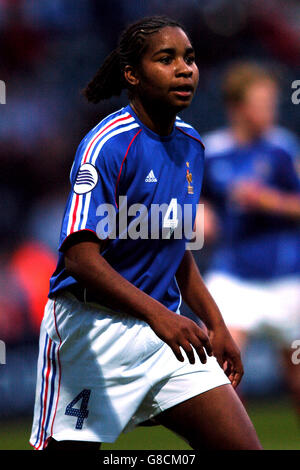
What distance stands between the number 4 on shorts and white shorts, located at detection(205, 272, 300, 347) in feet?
9.42

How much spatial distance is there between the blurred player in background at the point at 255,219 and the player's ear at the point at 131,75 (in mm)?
2877

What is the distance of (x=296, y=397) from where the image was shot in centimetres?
605

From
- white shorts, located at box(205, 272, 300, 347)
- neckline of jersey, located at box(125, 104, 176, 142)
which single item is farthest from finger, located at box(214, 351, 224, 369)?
white shorts, located at box(205, 272, 300, 347)

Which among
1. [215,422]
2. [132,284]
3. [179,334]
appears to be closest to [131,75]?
[132,284]

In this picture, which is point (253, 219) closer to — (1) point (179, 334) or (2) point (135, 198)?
(2) point (135, 198)

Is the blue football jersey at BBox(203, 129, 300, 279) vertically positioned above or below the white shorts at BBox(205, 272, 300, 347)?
above

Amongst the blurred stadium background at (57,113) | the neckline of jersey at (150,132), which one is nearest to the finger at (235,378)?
the neckline of jersey at (150,132)

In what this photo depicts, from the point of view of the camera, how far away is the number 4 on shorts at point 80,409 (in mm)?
3174

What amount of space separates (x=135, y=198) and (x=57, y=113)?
18.2 ft

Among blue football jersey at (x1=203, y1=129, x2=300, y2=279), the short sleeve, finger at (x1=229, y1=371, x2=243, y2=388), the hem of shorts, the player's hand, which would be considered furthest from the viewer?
blue football jersey at (x1=203, y1=129, x2=300, y2=279)

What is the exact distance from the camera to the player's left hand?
134 inches

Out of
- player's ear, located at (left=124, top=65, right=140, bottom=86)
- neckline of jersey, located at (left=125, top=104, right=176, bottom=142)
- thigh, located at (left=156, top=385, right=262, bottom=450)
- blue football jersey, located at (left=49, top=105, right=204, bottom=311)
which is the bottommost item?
thigh, located at (left=156, top=385, right=262, bottom=450)

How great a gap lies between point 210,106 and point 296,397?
3.66 meters

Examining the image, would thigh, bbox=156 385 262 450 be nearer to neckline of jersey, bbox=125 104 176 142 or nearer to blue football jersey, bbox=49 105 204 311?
blue football jersey, bbox=49 105 204 311
